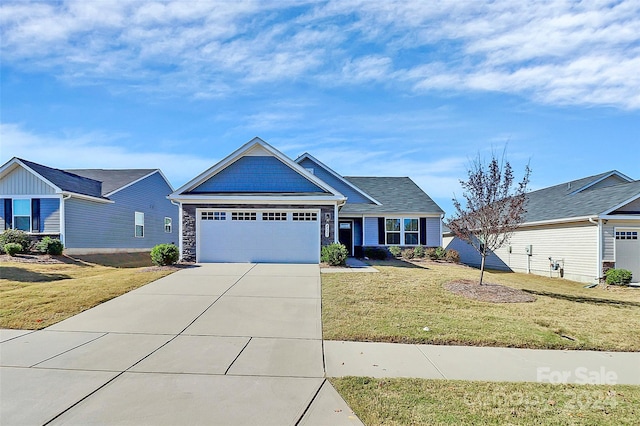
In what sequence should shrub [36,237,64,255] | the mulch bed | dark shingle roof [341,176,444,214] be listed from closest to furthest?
the mulch bed
shrub [36,237,64,255]
dark shingle roof [341,176,444,214]

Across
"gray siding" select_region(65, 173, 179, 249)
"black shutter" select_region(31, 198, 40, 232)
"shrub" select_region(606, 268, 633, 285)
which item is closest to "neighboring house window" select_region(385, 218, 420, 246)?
"shrub" select_region(606, 268, 633, 285)

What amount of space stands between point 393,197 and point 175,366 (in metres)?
20.7

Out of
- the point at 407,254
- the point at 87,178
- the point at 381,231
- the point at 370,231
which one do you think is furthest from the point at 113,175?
the point at 407,254

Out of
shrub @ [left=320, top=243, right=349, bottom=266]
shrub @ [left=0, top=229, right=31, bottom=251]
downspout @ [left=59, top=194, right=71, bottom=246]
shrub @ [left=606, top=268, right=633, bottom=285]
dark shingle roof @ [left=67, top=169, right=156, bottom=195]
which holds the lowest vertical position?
shrub @ [left=606, top=268, right=633, bottom=285]

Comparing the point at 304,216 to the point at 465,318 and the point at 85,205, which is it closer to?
the point at 465,318

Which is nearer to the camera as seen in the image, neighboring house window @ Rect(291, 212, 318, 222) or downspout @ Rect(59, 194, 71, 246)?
neighboring house window @ Rect(291, 212, 318, 222)

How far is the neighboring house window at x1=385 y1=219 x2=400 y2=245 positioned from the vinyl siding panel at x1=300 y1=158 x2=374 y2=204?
2.00 metres

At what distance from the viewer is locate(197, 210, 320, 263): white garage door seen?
54.5 feet

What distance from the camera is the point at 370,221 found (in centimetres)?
2295

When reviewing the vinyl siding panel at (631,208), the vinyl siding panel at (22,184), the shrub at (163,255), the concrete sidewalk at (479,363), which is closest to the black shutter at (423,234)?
the vinyl siding panel at (631,208)

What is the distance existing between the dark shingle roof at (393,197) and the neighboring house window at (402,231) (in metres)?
0.61

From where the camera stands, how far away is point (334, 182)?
24016 mm

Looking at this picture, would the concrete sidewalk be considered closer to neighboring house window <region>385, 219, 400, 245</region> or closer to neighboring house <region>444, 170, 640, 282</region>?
neighboring house <region>444, 170, 640, 282</region>

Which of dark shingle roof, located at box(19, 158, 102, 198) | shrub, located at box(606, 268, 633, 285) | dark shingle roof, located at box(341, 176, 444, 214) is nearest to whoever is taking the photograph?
shrub, located at box(606, 268, 633, 285)
